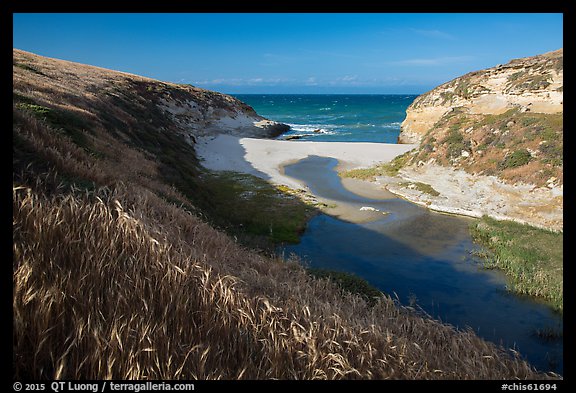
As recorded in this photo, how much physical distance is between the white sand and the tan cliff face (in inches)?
406

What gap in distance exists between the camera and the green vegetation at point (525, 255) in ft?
49.0

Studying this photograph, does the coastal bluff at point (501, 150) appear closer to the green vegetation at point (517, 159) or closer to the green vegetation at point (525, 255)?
the green vegetation at point (517, 159)

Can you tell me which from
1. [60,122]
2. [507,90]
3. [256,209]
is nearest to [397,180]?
[256,209]

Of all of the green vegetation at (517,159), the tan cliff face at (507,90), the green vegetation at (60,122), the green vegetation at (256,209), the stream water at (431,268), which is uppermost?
the tan cliff face at (507,90)

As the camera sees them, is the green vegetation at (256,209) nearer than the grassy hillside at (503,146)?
Yes

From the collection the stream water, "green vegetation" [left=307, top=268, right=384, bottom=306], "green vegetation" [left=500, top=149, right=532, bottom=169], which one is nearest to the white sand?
the stream water

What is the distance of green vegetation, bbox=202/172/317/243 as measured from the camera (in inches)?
853

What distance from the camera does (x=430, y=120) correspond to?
2329 inches

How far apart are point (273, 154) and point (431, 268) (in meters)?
36.1

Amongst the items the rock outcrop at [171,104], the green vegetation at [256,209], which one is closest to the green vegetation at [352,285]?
the green vegetation at [256,209]

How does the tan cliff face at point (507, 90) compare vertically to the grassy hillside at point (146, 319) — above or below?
above

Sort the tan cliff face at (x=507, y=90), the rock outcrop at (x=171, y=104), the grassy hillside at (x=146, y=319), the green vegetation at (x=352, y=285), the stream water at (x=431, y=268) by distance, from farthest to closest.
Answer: the rock outcrop at (x=171, y=104) < the tan cliff face at (x=507, y=90) < the stream water at (x=431, y=268) < the green vegetation at (x=352, y=285) < the grassy hillside at (x=146, y=319)

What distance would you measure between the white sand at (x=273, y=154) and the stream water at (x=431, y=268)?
12917 millimetres
